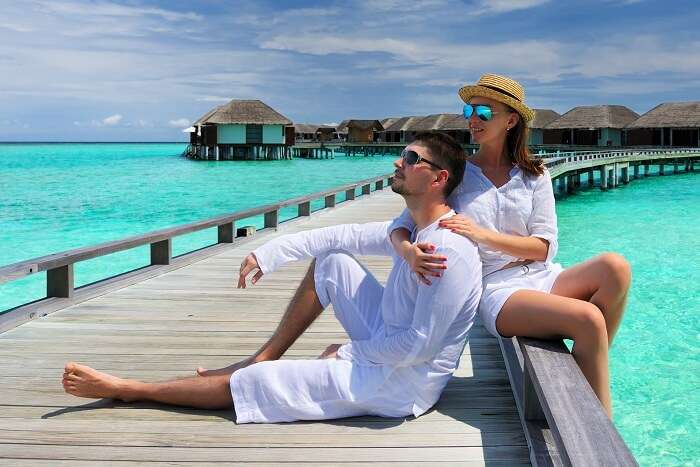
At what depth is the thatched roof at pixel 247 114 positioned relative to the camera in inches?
2216

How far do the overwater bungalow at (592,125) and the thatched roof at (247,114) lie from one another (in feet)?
71.2

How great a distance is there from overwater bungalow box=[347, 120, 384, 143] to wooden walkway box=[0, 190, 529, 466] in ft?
249

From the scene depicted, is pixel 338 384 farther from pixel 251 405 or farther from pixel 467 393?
pixel 467 393

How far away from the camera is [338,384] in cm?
264

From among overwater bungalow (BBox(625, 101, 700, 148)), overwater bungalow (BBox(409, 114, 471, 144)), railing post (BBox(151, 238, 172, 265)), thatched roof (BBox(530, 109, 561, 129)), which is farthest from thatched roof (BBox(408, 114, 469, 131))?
railing post (BBox(151, 238, 172, 265))

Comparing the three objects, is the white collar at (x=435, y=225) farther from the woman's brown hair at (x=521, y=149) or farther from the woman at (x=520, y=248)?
the woman's brown hair at (x=521, y=149)

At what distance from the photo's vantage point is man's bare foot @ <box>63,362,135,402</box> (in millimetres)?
2791

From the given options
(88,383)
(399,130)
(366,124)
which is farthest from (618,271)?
(366,124)

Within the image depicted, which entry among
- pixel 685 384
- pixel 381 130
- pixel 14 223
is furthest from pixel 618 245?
pixel 381 130

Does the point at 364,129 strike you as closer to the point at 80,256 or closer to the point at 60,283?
the point at 60,283

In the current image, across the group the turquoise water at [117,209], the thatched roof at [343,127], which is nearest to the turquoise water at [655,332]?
the turquoise water at [117,209]

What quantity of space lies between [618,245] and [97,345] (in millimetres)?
14196

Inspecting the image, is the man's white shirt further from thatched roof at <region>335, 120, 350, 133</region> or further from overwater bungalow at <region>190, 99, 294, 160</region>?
thatched roof at <region>335, 120, 350, 133</region>

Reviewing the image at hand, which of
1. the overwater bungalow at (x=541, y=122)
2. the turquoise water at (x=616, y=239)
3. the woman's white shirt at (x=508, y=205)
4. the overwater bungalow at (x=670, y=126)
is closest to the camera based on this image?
the woman's white shirt at (x=508, y=205)
